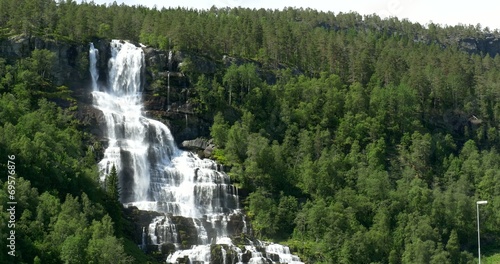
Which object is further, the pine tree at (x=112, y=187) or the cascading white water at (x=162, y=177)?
the cascading white water at (x=162, y=177)

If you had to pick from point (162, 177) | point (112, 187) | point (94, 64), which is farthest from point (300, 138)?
Result: point (94, 64)

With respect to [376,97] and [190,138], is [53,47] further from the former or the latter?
[376,97]

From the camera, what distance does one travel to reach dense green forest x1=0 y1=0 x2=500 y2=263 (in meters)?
91.6

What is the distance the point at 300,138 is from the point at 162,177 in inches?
994

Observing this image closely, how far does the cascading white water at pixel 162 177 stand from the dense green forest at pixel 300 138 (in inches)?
169

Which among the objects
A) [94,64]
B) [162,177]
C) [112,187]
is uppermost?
[94,64]

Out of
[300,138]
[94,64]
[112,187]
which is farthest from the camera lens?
[94,64]

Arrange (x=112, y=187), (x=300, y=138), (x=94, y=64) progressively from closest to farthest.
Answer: (x=112, y=187)
(x=300, y=138)
(x=94, y=64)

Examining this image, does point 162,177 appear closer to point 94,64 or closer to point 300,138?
point 300,138

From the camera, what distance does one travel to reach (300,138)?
124438 mm

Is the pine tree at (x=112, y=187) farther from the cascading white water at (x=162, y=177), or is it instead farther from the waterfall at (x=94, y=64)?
the waterfall at (x=94, y=64)

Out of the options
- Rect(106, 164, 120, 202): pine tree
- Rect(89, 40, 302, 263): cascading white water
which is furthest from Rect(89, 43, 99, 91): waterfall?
Rect(106, 164, 120, 202): pine tree

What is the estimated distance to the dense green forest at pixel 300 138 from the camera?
91.6 meters

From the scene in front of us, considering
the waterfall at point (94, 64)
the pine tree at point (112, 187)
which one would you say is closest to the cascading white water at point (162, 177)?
the waterfall at point (94, 64)
